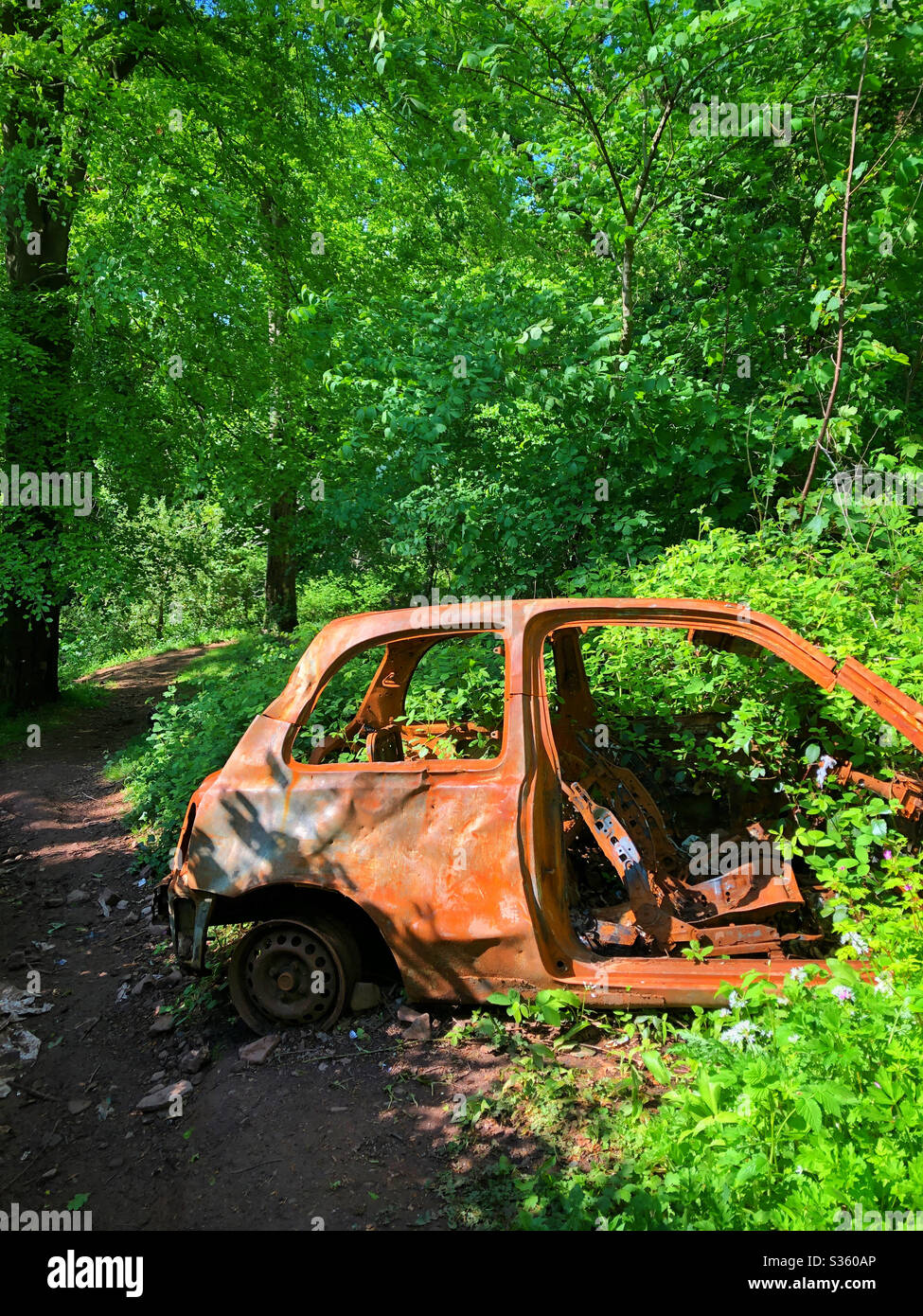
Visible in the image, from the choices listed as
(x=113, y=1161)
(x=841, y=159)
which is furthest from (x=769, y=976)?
(x=841, y=159)

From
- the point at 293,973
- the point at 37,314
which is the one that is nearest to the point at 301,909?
the point at 293,973

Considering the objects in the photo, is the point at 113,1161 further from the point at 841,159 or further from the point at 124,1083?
the point at 841,159

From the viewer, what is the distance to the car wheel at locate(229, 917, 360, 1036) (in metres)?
3.53

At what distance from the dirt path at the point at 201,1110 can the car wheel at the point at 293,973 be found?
12 centimetres

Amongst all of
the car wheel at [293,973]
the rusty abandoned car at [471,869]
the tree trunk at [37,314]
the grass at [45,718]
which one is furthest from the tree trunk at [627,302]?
the grass at [45,718]

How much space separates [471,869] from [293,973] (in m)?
1.07

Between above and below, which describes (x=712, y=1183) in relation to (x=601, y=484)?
below

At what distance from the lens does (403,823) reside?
3.35 metres

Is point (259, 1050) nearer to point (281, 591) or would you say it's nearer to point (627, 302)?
point (627, 302)

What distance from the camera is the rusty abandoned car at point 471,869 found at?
3.16 meters

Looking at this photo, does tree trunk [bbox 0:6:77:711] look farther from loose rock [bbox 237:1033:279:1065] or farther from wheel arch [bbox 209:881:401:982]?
loose rock [bbox 237:1033:279:1065]

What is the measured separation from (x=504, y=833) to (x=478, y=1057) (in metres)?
0.95

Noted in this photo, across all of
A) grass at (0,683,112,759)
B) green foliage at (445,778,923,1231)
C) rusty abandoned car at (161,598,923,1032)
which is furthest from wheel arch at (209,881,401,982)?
grass at (0,683,112,759)

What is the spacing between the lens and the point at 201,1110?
10.4 feet
